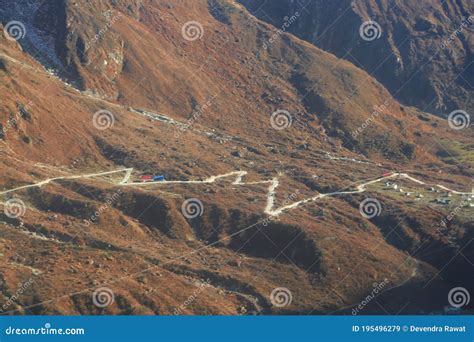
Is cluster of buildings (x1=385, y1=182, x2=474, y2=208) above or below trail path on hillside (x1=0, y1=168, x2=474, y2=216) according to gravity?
above

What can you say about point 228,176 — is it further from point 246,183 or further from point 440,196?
point 440,196

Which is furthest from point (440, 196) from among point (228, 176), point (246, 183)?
point (228, 176)

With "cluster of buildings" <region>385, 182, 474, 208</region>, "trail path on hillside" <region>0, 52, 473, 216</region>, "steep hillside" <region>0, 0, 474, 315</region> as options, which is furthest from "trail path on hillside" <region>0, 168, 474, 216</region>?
"cluster of buildings" <region>385, 182, 474, 208</region>

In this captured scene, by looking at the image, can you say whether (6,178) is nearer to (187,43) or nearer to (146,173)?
(146,173)

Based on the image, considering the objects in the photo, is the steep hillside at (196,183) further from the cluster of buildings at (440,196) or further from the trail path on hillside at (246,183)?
the cluster of buildings at (440,196)

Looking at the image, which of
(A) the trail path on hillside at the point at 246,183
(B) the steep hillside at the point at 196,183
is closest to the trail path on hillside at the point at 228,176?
(A) the trail path on hillside at the point at 246,183

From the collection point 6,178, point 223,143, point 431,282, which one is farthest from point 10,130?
point 431,282

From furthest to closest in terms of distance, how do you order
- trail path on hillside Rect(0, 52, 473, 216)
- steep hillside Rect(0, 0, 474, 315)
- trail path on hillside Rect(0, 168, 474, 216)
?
trail path on hillside Rect(0, 52, 473, 216) → trail path on hillside Rect(0, 168, 474, 216) → steep hillside Rect(0, 0, 474, 315)

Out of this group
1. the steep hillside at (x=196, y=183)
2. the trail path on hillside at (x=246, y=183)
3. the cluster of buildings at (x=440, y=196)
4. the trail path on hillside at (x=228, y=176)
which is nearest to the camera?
the steep hillside at (x=196, y=183)

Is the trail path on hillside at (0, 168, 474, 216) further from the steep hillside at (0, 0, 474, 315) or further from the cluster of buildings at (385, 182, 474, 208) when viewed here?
the cluster of buildings at (385, 182, 474, 208)

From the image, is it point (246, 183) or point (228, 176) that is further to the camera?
point (228, 176)

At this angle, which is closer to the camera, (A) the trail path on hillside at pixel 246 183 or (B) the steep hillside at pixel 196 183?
(B) the steep hillside at pixel 196 183
